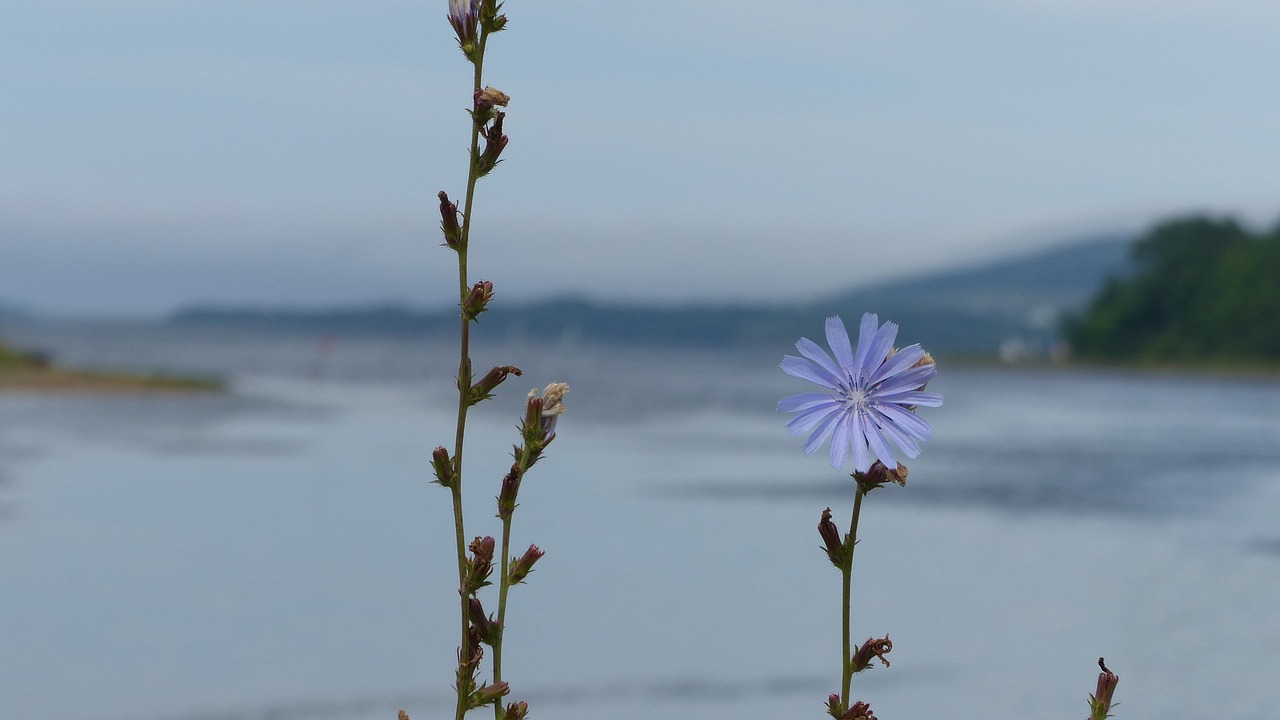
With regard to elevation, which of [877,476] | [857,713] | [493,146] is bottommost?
[857,713]

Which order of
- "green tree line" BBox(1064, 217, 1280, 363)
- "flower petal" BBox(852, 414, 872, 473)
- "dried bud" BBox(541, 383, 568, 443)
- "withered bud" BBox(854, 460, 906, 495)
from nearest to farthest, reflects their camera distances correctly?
"flower petal" BBox(852, 414, 872, 473)
"withered bud" BBox(854, 460, 906, 495)
"dried bud" BBox(541, 383, 568, 443)
"green tree line" BBox(1064, 217, 1280, 363)

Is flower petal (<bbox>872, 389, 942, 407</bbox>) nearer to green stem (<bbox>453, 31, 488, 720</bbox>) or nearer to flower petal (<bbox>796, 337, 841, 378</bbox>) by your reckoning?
flower petal (<bbox>796, 337, 841, 378</bbox>)

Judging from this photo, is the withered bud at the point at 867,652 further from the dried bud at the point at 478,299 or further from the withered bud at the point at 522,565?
the dried bud at the point at 478,299

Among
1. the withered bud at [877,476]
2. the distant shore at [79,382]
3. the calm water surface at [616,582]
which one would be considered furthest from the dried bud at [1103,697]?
the distant shore at [79,382]

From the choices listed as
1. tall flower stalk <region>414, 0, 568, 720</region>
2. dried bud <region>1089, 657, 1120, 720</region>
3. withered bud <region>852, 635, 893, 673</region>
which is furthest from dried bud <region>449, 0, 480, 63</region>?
dried bud <region>1089, 657, 1120, 720</region>

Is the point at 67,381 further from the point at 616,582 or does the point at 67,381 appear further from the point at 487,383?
the point at 487,383

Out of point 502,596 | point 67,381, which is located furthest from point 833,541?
point 67,381

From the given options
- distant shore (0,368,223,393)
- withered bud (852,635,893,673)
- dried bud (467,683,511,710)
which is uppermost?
distant shore (0,368,223,393)
